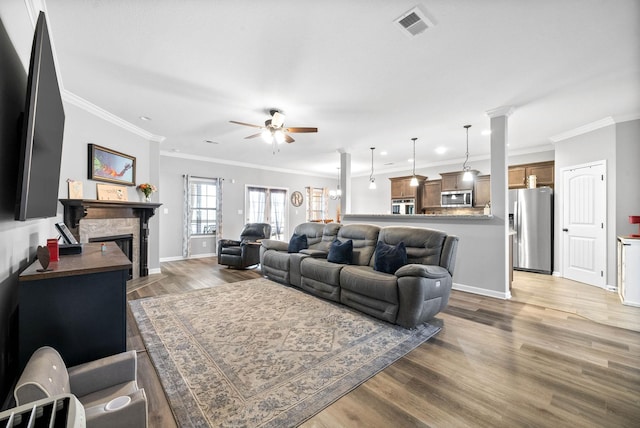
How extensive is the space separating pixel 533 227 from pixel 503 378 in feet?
15.2

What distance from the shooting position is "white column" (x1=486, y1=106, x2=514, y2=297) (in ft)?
12.1

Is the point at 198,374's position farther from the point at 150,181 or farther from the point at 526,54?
the point at 150,181

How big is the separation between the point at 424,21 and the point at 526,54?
47.0 inches

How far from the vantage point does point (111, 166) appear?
13.8 feet

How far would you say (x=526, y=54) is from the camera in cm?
242

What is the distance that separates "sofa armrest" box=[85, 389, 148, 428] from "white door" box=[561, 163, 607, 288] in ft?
20.2

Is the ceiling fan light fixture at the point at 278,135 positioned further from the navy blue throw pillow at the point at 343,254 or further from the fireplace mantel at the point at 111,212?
the fireplace mantel at the point at 111,212

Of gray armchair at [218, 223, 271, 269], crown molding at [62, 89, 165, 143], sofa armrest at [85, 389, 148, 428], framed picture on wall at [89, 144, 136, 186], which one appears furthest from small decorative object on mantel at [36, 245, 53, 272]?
gray armchair at [218, 223, 271, 269]

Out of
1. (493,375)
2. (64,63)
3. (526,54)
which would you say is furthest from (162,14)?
(493,375)

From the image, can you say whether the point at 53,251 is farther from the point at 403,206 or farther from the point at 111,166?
the point at 403,206

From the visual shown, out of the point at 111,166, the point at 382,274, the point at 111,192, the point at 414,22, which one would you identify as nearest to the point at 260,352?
the point at 382,274

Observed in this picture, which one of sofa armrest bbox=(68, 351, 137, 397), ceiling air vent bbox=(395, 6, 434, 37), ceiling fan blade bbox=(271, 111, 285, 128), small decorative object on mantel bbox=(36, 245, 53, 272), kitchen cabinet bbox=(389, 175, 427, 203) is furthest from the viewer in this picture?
kitchen cabinet bbox=(389, 175, 427, 203)

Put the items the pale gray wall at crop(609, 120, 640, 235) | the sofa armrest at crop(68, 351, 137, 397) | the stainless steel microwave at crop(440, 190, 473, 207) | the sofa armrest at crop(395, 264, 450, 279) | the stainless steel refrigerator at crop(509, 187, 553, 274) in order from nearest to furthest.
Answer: the sofa armrest at crop(68, 351, 137, 397) < the sofa armrest at crop(395, 264, 450, 279) < the pale gray wall at crop(609, 120, 640, 235) < the stainless steel refrigerator at crop(509, 187, 553, 274) < the stainless steel microwave at crop(440, 190, 473, 207)

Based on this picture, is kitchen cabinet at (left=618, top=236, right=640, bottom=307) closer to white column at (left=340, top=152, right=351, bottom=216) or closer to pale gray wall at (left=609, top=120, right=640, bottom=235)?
pale gray wall at (left=609, top=120, right=640, bottom=235)
